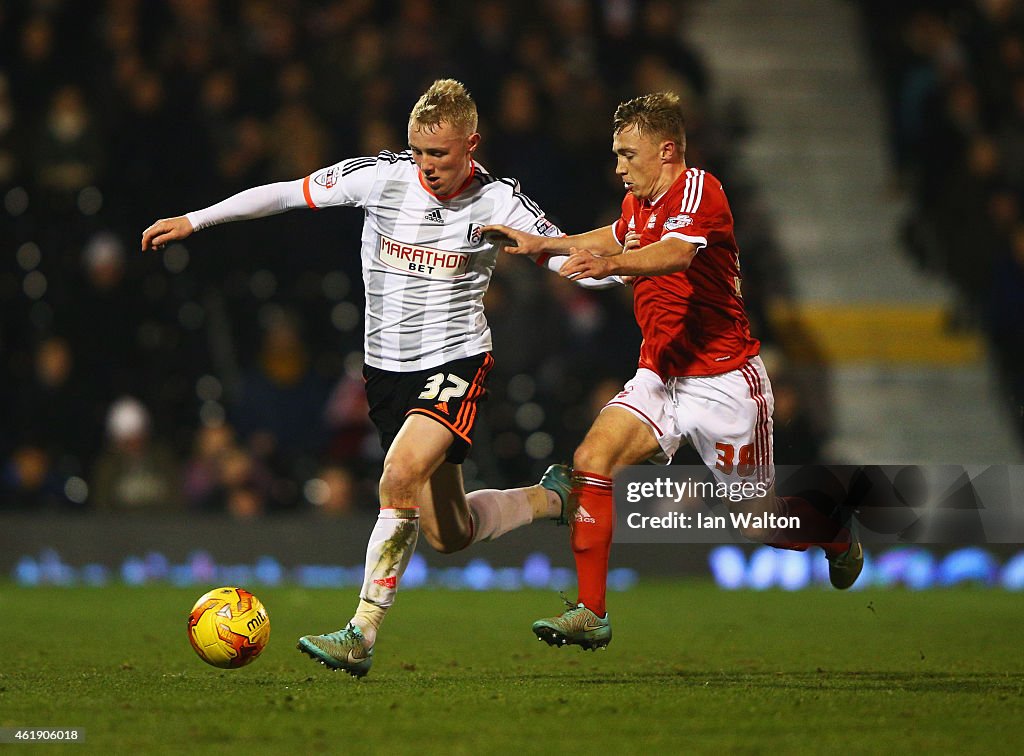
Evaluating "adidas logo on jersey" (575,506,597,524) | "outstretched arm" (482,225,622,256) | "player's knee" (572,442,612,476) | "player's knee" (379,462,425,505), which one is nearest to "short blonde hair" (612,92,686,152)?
"outstretched arm" (482,225,622,256)

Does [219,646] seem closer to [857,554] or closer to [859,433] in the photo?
[857,554]

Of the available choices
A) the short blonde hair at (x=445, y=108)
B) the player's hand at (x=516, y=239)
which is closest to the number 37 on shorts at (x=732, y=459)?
the player's hand at (x=516, y=239)

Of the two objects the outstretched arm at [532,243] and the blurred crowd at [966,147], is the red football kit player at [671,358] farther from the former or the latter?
the blurred crowd at [966,147]

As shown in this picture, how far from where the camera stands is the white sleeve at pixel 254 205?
6.94 m

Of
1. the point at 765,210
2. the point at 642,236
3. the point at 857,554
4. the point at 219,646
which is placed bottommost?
the point at 219,646

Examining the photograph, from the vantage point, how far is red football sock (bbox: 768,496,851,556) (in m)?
7.53

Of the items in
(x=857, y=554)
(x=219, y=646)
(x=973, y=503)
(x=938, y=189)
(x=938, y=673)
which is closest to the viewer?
(x=219, y=646)

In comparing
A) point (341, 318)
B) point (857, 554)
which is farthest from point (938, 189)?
point (857, 554)

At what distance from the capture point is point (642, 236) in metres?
7.09

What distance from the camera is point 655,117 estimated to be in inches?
274

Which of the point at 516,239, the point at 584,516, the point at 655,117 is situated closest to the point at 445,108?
the point at 516,239

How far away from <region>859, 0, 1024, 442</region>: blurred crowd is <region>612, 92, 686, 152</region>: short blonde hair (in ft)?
25.8

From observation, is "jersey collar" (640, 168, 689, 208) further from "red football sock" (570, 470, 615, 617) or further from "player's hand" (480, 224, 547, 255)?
"red football sock" (570, 470, 615, 617)

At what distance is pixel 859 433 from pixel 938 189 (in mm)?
2739
